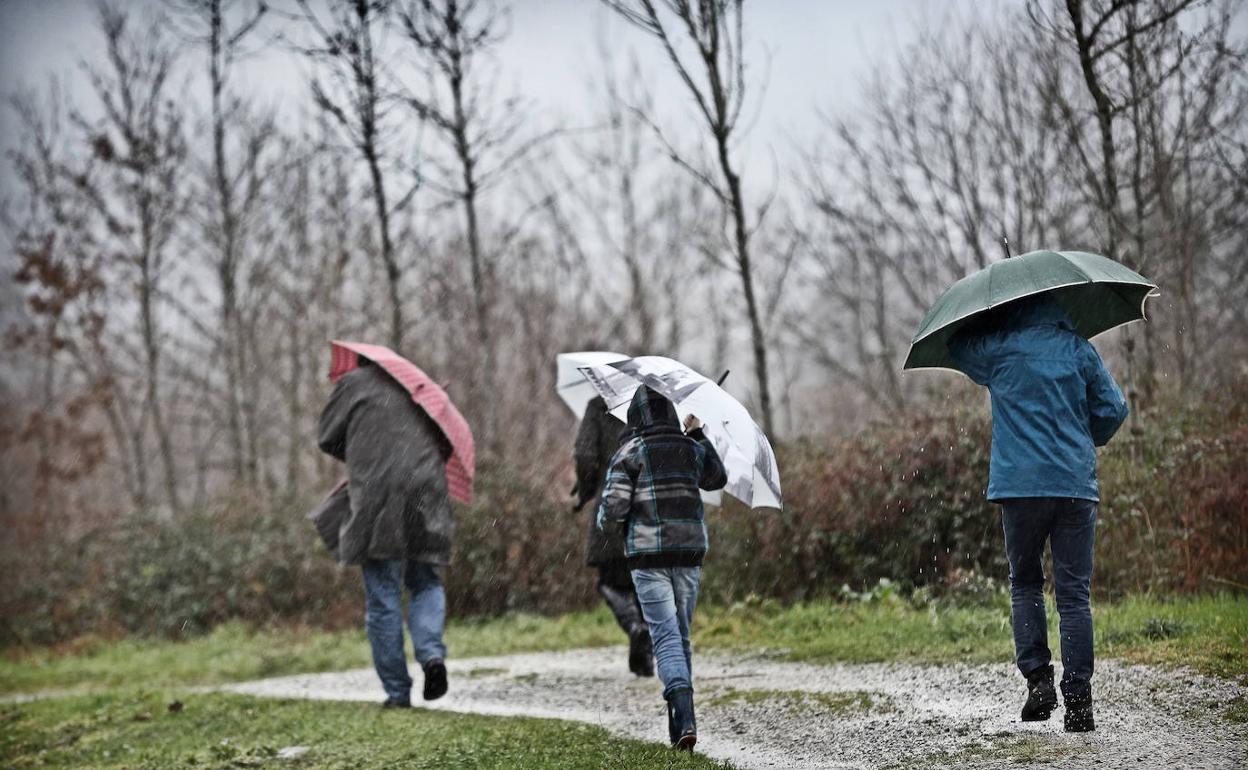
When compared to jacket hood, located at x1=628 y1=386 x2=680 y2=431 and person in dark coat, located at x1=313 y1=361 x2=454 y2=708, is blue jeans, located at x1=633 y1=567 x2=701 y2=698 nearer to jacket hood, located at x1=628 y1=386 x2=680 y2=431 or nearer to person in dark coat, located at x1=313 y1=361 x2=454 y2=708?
jacket hood, located at x1=628 y1=386 x2=680 y2=431

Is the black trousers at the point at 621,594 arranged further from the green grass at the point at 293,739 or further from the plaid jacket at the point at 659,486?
the plaid jacket at the point at 659,486

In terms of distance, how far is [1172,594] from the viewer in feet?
25.8

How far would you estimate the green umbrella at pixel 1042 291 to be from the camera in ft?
16.8

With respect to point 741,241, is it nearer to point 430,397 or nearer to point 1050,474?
point 430,397

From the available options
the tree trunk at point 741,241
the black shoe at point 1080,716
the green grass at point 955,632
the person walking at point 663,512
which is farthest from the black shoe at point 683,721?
the tree trunk at point 741,241

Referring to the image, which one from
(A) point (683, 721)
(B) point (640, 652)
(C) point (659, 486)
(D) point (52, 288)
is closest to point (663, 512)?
(C) point (659, 486)

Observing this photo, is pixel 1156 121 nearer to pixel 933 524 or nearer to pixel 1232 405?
pixel 1232 405

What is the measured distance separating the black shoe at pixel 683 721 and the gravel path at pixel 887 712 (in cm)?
17

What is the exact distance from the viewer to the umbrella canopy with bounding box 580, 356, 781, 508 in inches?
214

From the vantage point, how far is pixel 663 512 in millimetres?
5602

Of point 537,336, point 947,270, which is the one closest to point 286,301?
point 537,336

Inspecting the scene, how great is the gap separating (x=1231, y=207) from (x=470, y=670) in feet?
33.9

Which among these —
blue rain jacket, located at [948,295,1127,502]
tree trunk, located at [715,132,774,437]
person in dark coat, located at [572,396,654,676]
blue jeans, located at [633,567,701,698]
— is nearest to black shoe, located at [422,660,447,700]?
person in dark coat, located at [572,396,654,676]

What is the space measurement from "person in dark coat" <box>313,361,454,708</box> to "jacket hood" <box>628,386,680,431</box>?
240cm
